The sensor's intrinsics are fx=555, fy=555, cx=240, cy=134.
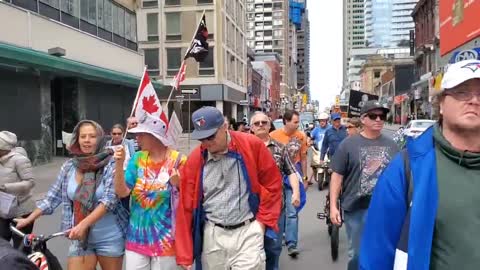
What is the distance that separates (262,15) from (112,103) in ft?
511

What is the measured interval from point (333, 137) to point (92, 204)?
733cm

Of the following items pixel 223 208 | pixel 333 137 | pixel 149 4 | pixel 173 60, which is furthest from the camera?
pixel 149 4

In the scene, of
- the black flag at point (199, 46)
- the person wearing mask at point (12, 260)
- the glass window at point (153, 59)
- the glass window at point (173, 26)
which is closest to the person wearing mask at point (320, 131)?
Answer: the black flag at point (199, 46)

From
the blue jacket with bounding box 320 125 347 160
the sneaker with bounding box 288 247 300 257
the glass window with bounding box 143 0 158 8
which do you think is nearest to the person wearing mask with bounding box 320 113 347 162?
the blue jacket with bounding box 320 125 347 160

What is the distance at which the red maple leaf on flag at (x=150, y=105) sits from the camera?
461 cm

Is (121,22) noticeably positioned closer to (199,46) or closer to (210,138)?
(199,46)

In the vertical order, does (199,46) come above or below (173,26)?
below

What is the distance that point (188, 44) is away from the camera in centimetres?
5334

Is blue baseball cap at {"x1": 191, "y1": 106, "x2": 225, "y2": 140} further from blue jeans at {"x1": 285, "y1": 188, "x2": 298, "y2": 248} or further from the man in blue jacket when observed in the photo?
blue jeans at {"x1": 285, "y1": 188, "x2": 298, "y2": 248}

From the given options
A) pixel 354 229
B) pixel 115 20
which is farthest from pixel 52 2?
pixel 354 229

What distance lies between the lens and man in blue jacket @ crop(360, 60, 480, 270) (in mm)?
2146

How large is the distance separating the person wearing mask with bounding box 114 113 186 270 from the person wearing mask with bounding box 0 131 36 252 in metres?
1.65

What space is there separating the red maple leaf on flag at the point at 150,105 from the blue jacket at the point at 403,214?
8.65ft

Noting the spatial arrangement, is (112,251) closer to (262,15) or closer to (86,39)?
(86,39)
